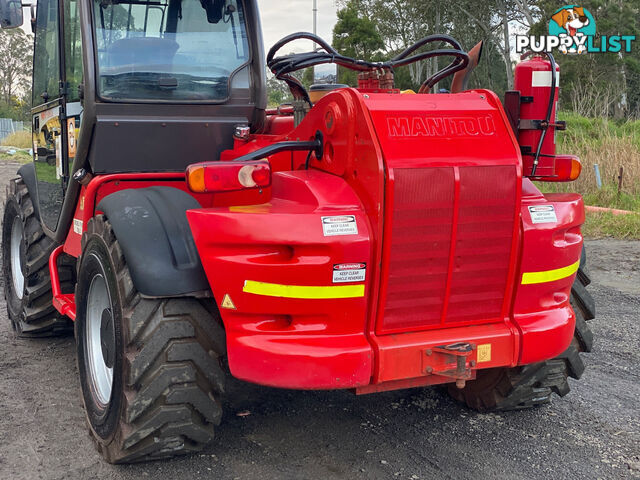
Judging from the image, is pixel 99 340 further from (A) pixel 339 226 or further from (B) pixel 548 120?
(B) pixel 548 120

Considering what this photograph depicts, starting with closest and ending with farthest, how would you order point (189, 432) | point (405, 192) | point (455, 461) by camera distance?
1. point (405, 192)
2. point (189, 432)
3. point (455, 461)

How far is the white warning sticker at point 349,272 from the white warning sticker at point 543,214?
761mm

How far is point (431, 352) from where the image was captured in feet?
9.06

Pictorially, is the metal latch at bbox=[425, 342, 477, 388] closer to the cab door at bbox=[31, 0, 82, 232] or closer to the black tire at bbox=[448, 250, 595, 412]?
the black tire at bbox=[448, 250, 595, 412]

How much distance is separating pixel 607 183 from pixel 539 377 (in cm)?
761

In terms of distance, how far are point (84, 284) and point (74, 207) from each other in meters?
0.76

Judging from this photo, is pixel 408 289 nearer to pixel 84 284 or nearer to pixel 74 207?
pixel 84 284

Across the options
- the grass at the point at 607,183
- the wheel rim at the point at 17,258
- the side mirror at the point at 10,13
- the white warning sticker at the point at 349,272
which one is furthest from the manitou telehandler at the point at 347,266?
the grass at the point at 607,183

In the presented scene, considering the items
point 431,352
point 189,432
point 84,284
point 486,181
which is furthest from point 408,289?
point 84,284

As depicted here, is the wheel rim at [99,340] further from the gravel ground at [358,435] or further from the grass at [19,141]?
the grass at [19,141]

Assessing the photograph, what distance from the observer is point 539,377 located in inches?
134

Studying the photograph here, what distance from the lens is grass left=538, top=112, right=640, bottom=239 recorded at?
8453 mm

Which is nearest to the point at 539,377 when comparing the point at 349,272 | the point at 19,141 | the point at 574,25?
the point at 349,272

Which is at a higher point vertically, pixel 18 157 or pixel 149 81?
pixel 149 81
